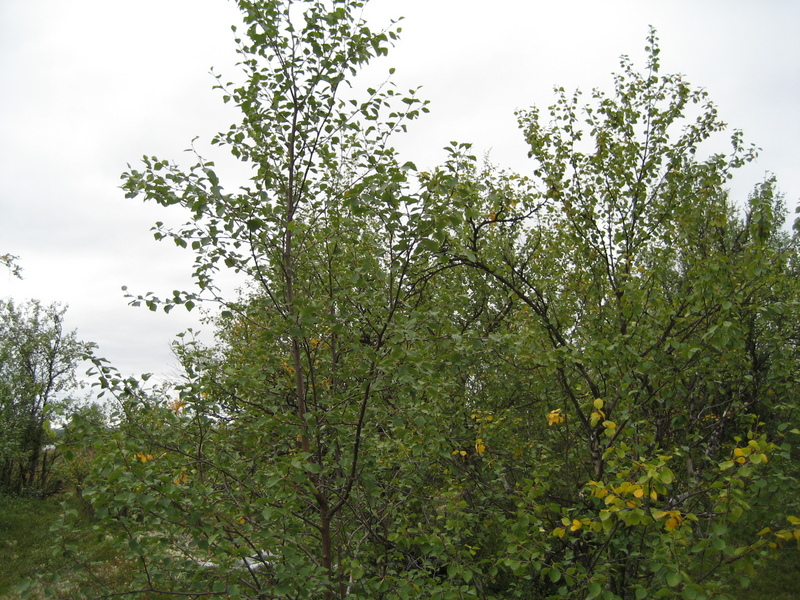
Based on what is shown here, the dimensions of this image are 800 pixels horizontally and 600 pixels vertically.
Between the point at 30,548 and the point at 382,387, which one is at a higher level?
the point at 382,387

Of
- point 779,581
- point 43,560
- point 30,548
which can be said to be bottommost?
point 43,560

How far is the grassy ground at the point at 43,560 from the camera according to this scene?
39.7 ft

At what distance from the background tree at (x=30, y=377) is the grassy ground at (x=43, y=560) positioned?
6.42ft

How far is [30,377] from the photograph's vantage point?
79.6 ft

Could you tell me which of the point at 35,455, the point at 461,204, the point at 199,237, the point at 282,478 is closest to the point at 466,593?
the point at 282,478

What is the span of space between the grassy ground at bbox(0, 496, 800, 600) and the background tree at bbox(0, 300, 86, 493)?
1.96 meters

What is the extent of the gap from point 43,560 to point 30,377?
428 inches

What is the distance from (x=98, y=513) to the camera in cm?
296

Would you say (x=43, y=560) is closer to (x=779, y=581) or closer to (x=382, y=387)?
(x=382, y=387)

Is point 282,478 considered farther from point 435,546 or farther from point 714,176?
point 714,176

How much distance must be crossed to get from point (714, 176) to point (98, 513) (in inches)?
250

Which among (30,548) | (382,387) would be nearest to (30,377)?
(30,548)

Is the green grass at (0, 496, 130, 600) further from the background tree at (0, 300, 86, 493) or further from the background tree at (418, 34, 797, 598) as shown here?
the background tree at (418, 34, 797, 598)

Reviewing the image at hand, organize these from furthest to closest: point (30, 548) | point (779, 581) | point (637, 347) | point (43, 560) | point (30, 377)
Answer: point (30, 377), point (30, 548), point (43, 560), point (779, 581), point (637, 347)
